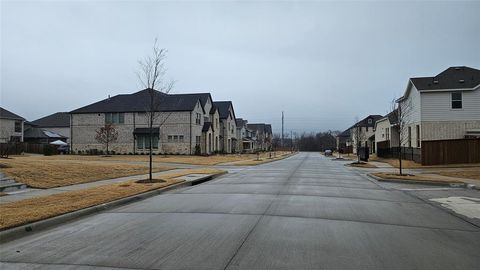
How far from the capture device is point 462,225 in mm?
9297

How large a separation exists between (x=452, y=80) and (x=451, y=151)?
7173mm

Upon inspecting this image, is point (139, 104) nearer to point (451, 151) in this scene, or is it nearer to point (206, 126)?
point (206, 126)

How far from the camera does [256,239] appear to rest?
731cm

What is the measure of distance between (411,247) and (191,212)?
5.56 m

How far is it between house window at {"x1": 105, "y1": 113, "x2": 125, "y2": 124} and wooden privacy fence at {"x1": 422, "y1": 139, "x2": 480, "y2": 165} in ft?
126

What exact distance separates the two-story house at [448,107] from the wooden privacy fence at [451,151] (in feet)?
9.61

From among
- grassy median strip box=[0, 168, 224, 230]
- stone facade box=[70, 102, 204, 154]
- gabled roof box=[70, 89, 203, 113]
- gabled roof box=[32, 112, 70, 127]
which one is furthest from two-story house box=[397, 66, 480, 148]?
gabled roof box=[32, 112, 70, 127]

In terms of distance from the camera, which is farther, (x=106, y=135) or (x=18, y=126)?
(x=18, y=126)

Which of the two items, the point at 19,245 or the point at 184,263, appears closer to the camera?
the point at 184,263

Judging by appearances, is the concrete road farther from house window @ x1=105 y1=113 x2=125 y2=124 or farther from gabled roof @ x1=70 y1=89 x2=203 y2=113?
house window @ x1=105 y1=113 x2=125 y2=124

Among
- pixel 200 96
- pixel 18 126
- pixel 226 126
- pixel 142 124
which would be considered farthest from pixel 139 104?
pixel 18 126

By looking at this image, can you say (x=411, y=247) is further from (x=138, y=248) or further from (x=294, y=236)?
(x=138, y=248)

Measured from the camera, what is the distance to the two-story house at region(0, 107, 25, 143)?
56.2 m

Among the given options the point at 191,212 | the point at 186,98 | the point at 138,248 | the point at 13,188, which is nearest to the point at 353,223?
the point at 191,212
